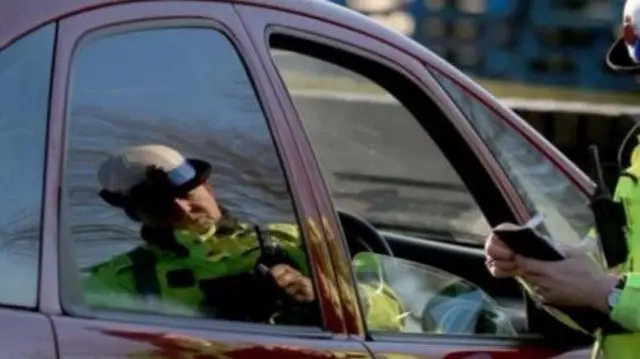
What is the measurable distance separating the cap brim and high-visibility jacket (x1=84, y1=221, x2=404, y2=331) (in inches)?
27.2

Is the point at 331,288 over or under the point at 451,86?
under

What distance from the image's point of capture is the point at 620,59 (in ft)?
12.4

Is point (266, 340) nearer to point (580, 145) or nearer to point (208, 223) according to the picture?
point (208, 223)

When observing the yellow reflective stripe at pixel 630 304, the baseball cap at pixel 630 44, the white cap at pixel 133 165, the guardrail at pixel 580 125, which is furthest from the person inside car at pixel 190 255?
the guardrail at pixel 580 125

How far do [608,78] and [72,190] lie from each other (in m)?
12.5

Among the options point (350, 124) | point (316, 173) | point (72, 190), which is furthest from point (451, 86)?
point (350, 124)

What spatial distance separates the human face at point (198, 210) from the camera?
339 centimetres

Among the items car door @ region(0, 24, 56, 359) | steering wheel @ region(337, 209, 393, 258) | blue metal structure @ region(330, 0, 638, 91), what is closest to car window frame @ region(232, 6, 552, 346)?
steering wheel @ region(337, 209, 393, 258)

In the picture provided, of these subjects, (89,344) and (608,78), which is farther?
(608,78)

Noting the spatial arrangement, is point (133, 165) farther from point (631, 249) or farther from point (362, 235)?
point (362, 235)

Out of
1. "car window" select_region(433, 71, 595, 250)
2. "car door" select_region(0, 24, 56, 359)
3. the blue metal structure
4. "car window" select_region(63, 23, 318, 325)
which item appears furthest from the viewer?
the blue metal structure

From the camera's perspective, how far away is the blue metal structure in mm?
15500

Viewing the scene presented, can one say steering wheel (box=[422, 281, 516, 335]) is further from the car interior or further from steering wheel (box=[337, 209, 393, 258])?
steering wheel (box=[337, 209, 393, 258])

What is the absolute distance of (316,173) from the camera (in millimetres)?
3539
